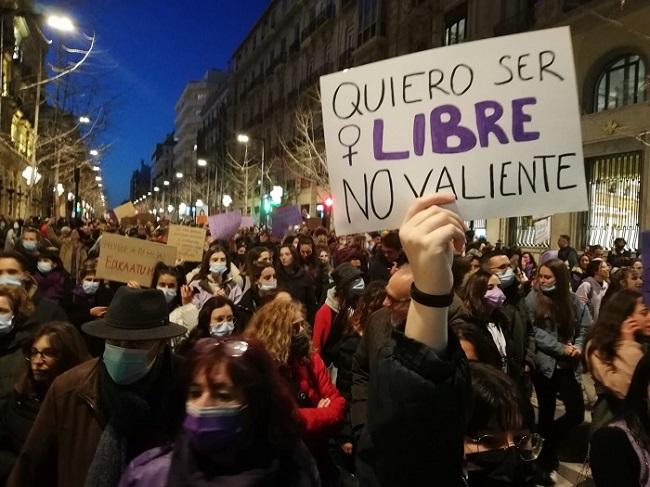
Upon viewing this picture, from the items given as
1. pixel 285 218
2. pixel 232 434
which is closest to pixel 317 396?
pixel 232 434

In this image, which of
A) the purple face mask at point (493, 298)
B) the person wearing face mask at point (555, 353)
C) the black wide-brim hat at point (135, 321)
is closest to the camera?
the black wide-brim hat at point (135, 321)

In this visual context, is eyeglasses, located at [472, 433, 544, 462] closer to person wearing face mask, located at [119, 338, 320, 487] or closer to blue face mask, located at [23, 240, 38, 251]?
person wearing face mask, located at [119, 338, 320, 487]

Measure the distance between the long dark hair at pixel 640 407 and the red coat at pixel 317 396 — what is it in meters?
2.00

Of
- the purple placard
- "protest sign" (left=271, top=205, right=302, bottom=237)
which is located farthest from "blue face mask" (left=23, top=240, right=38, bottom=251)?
the purple placard

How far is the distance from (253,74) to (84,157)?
1204 inches

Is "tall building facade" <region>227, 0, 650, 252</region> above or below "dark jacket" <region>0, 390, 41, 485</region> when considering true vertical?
above

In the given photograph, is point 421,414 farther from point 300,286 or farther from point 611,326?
point 300,286

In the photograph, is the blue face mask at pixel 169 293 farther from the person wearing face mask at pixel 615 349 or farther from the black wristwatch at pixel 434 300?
the black wristwatch at pixel 434 300

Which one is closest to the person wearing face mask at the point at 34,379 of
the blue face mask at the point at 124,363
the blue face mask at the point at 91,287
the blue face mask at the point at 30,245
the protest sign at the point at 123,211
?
the blue face mask at the point at 124,363

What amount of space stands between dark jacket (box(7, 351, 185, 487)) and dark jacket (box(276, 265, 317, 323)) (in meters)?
4.77

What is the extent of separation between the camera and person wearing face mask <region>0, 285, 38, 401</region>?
364 cm

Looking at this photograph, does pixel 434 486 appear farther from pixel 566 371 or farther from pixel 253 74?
pixel 253 74

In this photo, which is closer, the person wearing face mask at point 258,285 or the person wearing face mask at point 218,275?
the person wearing face mask at point 258,285

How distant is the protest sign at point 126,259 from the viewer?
234 inches
